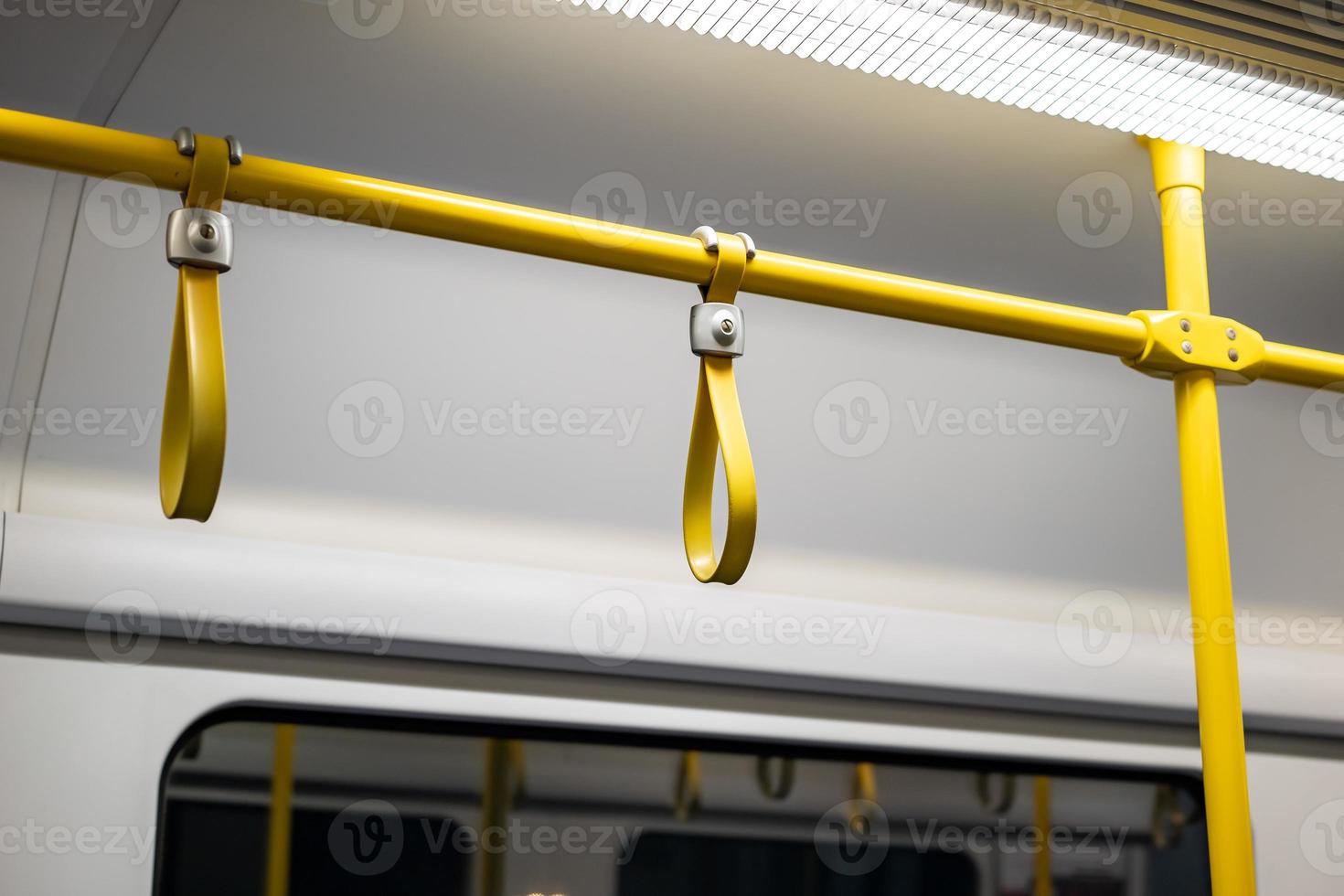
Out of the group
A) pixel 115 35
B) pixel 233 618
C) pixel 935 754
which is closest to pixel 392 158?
pixel 115 35

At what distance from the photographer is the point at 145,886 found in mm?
1606

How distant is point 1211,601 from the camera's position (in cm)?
142

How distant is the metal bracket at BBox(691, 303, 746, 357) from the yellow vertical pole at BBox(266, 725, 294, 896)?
94 centimetres

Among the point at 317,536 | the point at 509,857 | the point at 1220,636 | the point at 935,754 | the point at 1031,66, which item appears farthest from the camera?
the point at 935,754

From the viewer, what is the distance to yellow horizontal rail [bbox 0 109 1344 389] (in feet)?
3.63

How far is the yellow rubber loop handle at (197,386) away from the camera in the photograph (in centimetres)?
107

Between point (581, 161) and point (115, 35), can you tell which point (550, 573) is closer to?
point (581, 161)

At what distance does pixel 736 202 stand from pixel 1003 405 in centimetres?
66

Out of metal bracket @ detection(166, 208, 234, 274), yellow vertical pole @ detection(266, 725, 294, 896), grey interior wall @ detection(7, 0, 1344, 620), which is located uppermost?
grey interior wall @ detection(7, 0, 1344, 620)

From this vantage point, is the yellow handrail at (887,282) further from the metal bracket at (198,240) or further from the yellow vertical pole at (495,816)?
the yellow vertical pole at (495,816)

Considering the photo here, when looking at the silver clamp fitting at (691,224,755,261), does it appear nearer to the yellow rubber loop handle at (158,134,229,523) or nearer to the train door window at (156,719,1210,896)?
the yellow rubber loop handle at (158,134,229,523)

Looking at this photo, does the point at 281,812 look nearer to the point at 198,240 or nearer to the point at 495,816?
the point at 495,816

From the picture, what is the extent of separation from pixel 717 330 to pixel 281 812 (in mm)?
1051

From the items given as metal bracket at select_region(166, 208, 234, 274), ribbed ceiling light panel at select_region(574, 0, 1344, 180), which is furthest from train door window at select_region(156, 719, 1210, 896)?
ribbed ceiling light panel at select_region(574, 0, 1344, 180)
